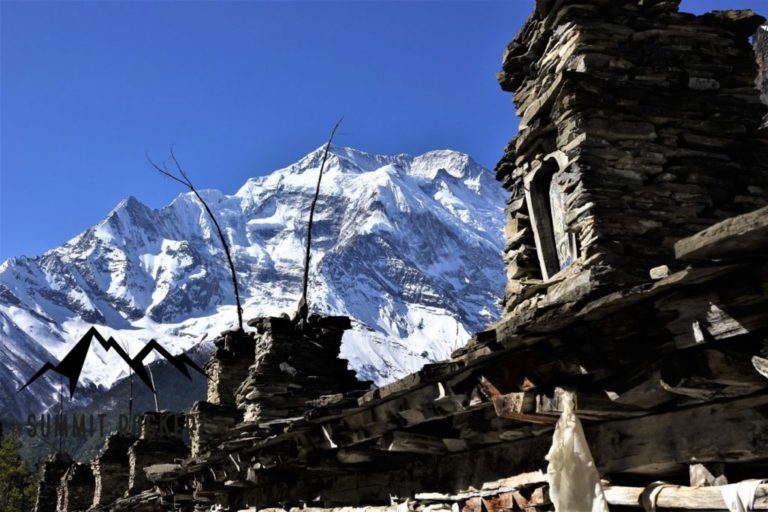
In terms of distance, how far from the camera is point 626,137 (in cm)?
804

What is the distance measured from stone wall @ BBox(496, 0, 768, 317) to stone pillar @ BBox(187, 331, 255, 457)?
9108 millimetres

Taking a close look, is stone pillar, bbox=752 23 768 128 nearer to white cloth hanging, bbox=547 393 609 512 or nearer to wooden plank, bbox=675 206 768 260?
white cloth hanging, bbox=547 393 609 512

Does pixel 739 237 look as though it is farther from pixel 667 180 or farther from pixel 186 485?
pixel 186 485

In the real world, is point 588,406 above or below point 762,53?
below

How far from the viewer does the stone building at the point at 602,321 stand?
4.22m

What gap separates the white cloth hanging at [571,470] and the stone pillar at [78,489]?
25476 mm

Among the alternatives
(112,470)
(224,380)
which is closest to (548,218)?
(224,380)

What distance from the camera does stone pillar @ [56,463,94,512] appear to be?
27250 millimetres

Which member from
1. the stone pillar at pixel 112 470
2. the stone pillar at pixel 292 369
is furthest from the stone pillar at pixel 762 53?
the stone pillar at pixel 112 470

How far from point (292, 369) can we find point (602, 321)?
10.1m

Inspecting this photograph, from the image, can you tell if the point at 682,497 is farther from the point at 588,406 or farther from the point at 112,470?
the point at 112,470

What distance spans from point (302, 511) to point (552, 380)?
4.96 meters

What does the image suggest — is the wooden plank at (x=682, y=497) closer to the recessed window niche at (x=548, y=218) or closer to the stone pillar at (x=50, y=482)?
the recessed window niche at (x=548, y=218)

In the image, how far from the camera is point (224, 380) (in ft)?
57.2
